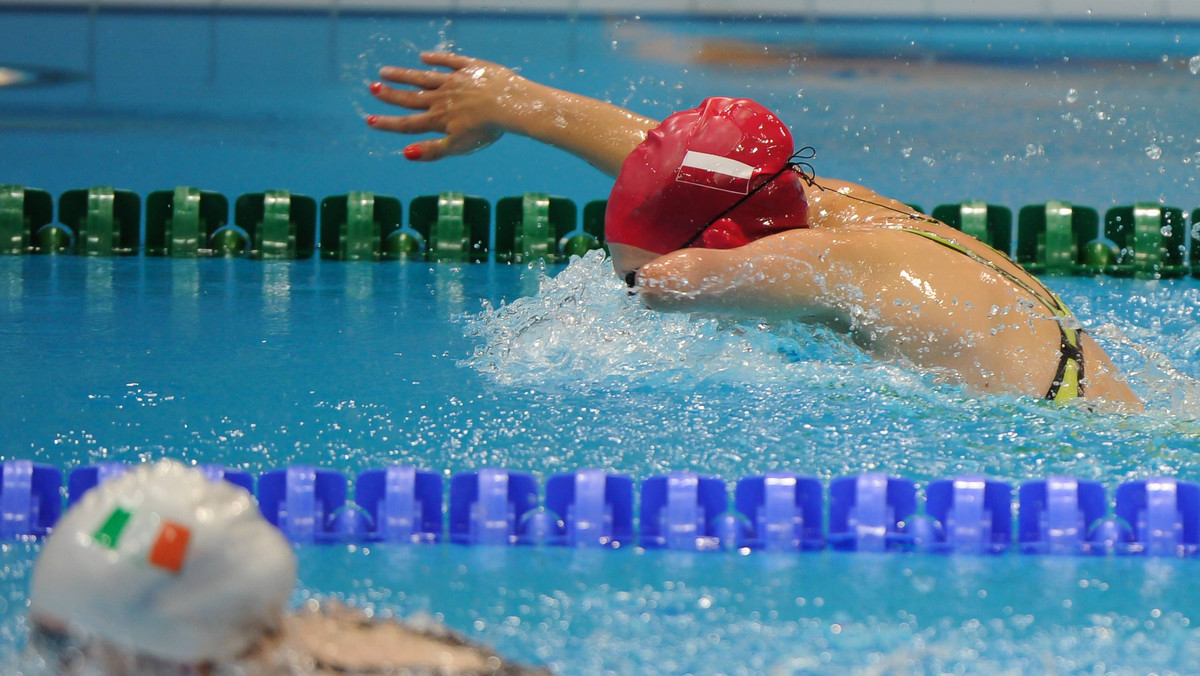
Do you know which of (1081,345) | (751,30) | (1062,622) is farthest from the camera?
(751,30)

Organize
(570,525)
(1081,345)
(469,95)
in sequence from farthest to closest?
(469,95), (1081,345), (570,525)

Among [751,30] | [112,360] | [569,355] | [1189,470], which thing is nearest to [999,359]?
[1189,470]

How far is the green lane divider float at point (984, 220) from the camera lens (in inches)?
219

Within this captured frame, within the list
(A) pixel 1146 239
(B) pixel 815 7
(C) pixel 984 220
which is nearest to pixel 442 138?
(C) pixel 984 220

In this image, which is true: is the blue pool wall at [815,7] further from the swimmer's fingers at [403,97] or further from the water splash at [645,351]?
the swimmer's fingers at [403,97]

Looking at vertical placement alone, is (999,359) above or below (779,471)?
above

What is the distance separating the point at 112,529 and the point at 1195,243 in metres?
5.54

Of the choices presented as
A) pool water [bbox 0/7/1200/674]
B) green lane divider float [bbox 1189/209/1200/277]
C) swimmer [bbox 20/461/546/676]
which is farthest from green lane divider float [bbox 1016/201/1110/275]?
swimmer [bbox 20/461/546/676]

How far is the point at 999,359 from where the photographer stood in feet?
7.48

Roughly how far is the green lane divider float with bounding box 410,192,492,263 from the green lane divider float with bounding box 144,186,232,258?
0.76 m

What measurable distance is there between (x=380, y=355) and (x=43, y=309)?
139cm

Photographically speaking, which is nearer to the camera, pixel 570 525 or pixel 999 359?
pixel 570 525

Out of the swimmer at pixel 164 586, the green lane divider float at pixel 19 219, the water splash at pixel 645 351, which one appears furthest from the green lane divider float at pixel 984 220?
the swimmer at pixel 164 586

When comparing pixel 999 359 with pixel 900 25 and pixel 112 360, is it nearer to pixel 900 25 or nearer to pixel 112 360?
pixel 112 360
